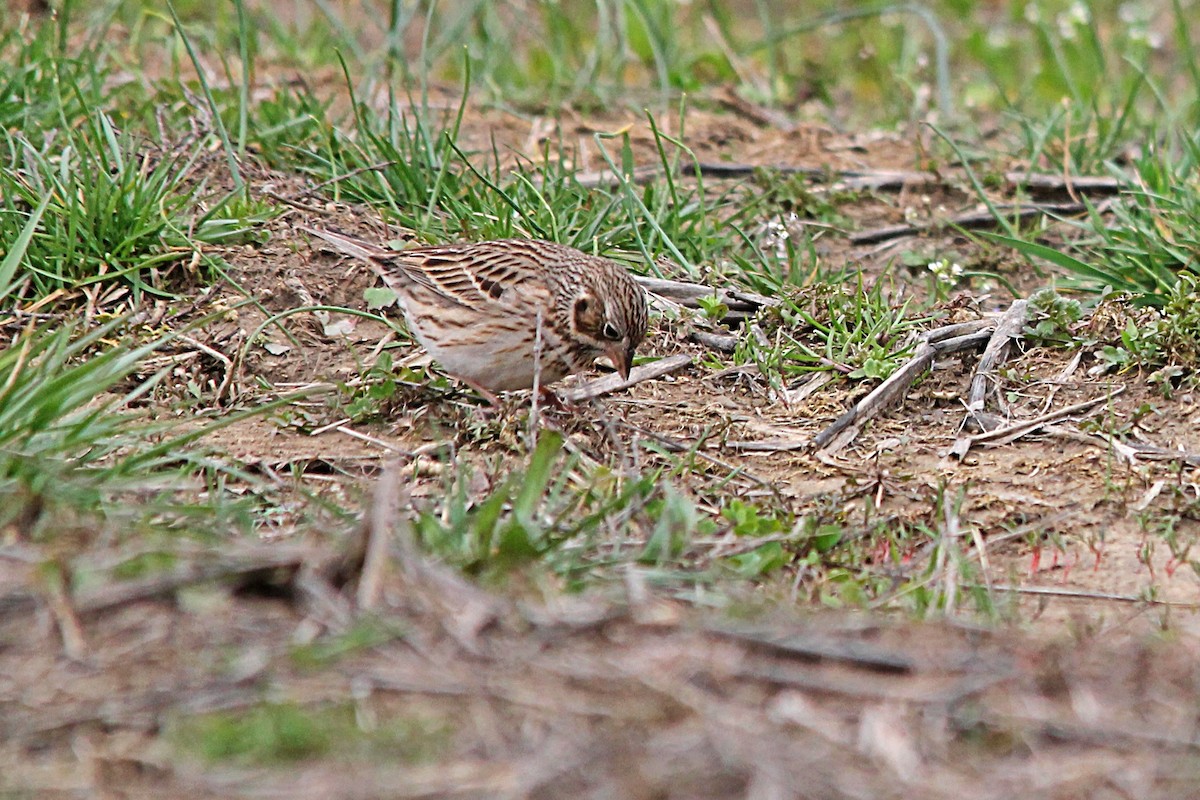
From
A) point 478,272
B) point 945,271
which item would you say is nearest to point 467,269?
point 478,272

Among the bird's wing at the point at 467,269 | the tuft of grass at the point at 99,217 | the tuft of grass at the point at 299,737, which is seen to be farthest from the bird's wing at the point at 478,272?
the tuft of grass at the point at 299,737

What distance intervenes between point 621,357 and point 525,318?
0.41 m

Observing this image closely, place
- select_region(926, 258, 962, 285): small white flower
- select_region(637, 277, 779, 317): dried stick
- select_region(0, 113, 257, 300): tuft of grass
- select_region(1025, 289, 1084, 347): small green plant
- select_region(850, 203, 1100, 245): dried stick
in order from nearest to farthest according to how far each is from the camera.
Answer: select_region(0, 113, 257, 300): tuft of grass
select_region(1025, 289, 1084, 347): small green plant
select_region(637, 277, 779, 317): dried stick
select_region(926, 258, 962, 285): small white flower
select_region(850, 203, 1100, 245): dried stick

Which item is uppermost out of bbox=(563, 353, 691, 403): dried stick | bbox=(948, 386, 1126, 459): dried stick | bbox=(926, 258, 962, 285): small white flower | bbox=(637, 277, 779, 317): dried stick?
bbox=(926, 258, 962, 285): small white flower

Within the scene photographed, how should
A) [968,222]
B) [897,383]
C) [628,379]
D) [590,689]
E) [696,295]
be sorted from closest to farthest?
1. [590,689]
2. [897,383]
3. [628,379]
4. [696,295]
5. [968,222]

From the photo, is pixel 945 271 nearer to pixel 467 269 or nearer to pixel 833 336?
pixel 833 336

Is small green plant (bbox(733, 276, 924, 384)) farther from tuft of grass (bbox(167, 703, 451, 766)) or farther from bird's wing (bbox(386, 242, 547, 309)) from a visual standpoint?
tuft of grass (bbox(167, 703, 451, 766))

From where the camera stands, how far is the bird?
5.80 metres

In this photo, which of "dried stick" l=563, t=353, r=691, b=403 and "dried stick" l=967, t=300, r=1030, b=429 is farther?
"dried stick" l=563, t=353, r=691, b=403

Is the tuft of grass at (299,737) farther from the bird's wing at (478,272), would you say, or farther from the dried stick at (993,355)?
the dried stick at (993,355)

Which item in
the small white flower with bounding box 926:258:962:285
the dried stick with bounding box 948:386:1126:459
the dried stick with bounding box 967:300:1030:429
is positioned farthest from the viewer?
the small white flower with bounding box 926:258:962:285

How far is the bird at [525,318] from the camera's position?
5.80m

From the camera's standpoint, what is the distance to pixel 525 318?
232 inches

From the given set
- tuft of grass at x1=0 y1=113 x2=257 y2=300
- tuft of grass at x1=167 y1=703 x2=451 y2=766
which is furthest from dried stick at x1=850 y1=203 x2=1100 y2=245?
tuft of grass at x1=167 y1=703 x2=451 y2=766
